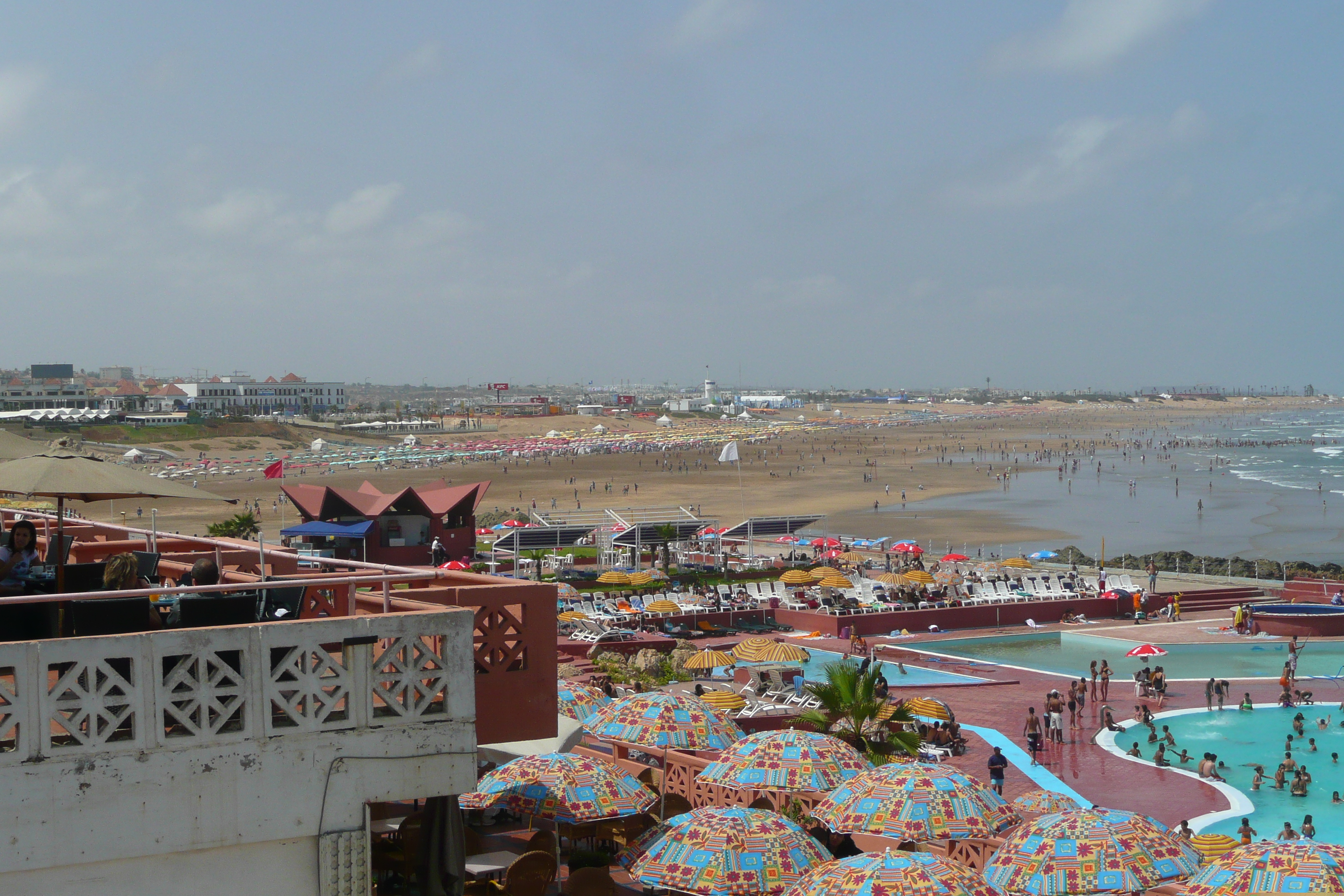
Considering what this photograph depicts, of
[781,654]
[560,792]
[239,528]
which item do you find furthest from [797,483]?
[560,792]

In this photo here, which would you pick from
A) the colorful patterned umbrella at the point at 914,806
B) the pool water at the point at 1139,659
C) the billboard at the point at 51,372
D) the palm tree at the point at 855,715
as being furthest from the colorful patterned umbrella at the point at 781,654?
the billboard at the point at 51,372

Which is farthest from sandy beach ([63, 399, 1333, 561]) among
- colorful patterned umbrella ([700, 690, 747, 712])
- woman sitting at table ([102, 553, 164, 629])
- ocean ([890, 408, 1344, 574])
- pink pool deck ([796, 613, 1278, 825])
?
A: woman sitting at table ([102, 553, 164, 629])

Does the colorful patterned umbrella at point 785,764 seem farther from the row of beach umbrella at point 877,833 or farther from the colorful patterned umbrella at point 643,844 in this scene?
the colorful patterned umbrella at point 643,844

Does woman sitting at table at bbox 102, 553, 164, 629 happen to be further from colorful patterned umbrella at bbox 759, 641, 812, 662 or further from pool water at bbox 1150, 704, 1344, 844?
colorful patterned umbrella at bbox 759, 641, 812, 662

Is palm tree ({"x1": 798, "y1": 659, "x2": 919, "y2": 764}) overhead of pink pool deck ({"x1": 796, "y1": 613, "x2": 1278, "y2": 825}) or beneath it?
overhead

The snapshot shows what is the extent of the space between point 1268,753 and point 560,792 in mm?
13431

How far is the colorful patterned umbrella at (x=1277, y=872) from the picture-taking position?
9305 mm

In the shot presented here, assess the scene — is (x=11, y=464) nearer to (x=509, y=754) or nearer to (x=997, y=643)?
(x=509, y=754)

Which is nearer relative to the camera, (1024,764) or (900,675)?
(1024,764)

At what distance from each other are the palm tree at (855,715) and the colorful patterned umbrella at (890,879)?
6.17 meters

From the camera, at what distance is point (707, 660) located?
22875mm

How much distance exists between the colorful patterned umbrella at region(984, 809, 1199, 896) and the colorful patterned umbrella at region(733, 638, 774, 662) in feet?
38.8

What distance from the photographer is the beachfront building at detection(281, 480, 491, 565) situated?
32875mm

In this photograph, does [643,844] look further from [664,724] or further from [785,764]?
[664,724]
